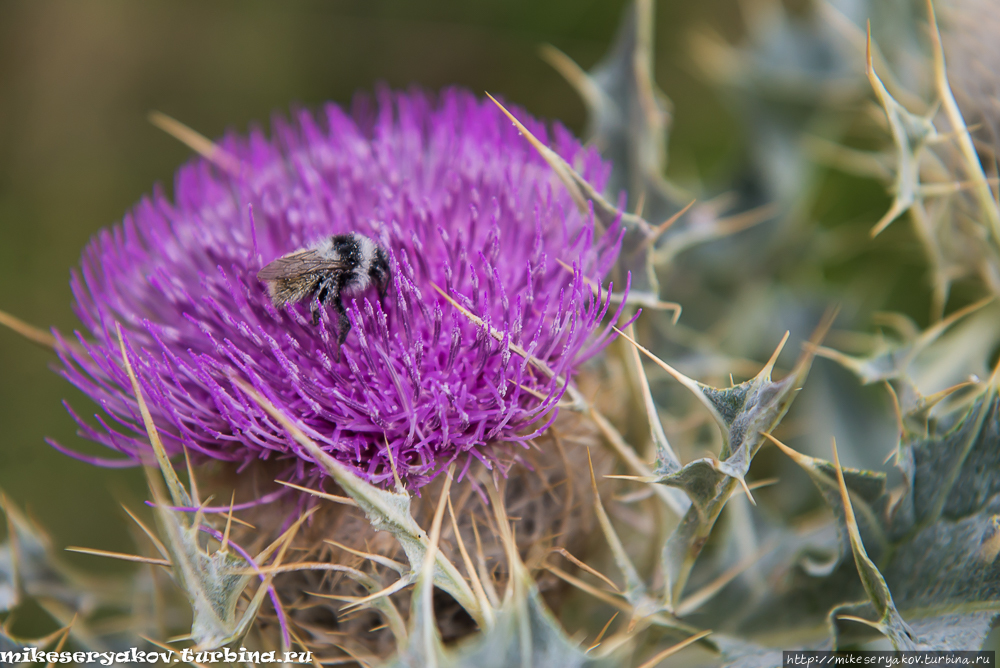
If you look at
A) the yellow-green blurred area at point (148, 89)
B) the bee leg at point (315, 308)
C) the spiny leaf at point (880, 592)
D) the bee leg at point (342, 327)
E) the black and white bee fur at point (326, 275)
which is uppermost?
the yellow-green blurred area at point (148, 89)

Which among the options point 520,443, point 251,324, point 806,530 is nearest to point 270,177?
point 251,324

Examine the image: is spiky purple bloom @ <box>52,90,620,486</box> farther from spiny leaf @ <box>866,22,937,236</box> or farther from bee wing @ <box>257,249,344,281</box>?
spiny leaf @ <box>866,22,937,236</box>

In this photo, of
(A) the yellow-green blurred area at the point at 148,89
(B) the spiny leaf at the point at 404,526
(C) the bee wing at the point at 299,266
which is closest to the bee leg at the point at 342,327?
(C) the bee wing at the point at 299,266

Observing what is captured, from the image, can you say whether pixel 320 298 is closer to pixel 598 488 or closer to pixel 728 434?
pixel 598 488

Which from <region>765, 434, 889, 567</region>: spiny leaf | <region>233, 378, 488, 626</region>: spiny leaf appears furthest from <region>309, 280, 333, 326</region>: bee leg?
<region>765, 434, 889, 567</region>: spiny leaf

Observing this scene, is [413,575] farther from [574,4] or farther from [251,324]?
[574,4]

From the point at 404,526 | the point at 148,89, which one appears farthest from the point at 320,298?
the point at 148,89

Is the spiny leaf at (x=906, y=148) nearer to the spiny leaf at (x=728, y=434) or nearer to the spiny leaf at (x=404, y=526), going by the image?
the spiny leaf at (x=728, y=434)
